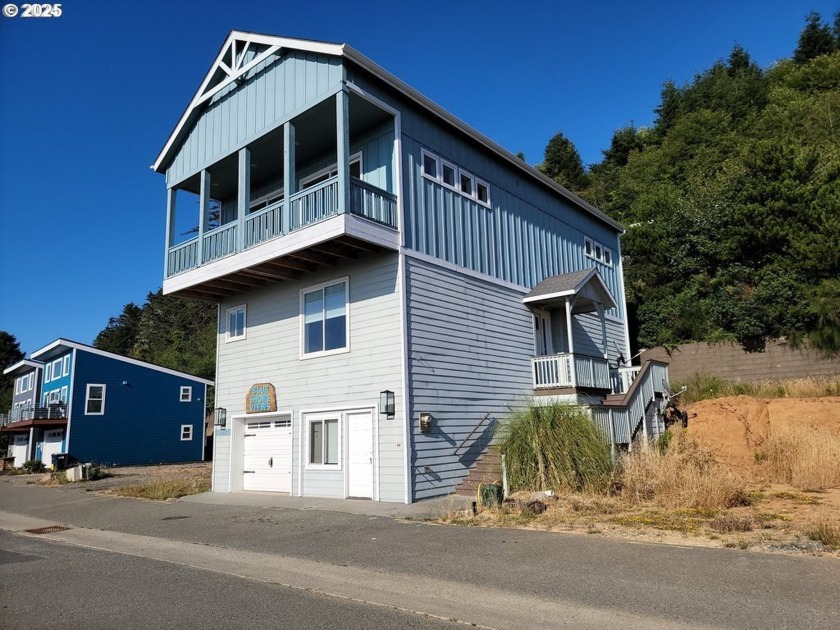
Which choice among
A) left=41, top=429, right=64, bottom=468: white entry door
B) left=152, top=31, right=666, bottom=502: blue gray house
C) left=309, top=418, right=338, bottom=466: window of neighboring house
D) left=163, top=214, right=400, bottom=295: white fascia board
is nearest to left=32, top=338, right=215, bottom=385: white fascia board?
left=41, top=429, right=64, bottom=468: white entry door

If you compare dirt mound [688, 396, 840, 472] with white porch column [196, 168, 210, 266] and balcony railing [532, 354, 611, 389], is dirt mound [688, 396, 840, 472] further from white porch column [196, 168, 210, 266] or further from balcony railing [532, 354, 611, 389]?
white porch column [196, 168, 210, 266]

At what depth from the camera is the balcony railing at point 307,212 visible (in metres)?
12.8

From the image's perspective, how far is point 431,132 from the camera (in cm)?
1521

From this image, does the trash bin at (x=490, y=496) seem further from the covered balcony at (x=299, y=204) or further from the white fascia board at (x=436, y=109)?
the white fascia board at (x=436, y=109)

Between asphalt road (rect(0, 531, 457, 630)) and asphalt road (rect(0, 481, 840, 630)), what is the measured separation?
0.36 meters

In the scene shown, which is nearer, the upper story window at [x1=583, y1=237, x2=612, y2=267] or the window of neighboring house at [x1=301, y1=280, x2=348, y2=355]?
the window of neighboring house at [x1=301, y1=280, x2=348, y2=355]

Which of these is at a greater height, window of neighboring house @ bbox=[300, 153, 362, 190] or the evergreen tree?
the evergreen tree

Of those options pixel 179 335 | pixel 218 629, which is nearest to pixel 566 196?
pixel 218 629

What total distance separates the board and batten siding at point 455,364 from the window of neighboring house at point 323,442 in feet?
7.97

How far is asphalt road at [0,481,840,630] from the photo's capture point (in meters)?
5.27

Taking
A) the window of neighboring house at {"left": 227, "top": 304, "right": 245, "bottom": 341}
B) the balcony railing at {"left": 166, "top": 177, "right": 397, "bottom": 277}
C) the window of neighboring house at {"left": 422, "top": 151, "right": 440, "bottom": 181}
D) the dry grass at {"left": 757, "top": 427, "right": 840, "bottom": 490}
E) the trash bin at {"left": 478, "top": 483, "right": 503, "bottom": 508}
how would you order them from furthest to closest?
the window of neighboring house at {"left": 227, "top": 304, "right": 245, "bottom": 341} < the window of neighboring house at {"left": 422, "top": 151, "right": 440, "bottom": 181} < the balcony railing at {"left": 166, "top": 177, "right": 397, "bottom": 277} < the dry grass at {"left": 757, "top": 427, "right": 840, "bottom": 490} < the trash bin at {"left": 478, "top": 483, "right": 503, "bottom": 508}

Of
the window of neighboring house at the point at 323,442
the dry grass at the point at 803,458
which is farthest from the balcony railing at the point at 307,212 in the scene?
the dry grass at the point at 803,458

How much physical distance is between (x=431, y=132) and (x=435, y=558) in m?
10.8

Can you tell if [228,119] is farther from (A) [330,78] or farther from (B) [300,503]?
(B) [300,503]
